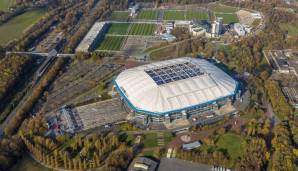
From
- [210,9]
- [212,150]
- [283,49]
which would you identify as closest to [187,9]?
[210,9]

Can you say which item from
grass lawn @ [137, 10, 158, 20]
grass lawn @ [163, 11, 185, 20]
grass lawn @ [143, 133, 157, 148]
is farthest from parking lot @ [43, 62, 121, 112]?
grass lawn @ [163, 11, 185, 20]

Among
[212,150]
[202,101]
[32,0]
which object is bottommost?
[212,150]

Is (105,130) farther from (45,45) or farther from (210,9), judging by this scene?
(210,9)

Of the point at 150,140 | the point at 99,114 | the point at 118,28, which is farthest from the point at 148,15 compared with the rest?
the point at 150,140

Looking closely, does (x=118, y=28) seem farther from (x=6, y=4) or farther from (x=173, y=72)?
(x=6, y=4)

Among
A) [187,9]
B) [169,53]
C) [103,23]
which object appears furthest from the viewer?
[187,9]

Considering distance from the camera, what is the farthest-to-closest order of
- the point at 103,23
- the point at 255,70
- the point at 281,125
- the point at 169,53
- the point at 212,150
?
the point at 103,23 → the point at 169,53 → the point at 255,70 → the point at 281,125 → the point at 212,150

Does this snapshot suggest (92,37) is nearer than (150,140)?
No

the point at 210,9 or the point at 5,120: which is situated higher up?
the point at 210,9
